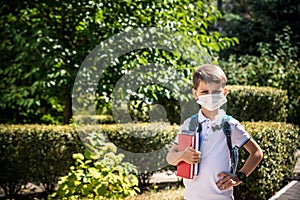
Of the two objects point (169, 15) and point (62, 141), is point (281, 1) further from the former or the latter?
point (62, 141)

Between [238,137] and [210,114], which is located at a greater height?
[210,114]

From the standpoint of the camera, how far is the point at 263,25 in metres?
15.8

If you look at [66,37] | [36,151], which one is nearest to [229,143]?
[36,151]

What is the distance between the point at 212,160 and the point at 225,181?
0.13m

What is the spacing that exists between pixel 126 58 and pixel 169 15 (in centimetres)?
100

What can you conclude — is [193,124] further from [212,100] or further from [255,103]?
[255,103]

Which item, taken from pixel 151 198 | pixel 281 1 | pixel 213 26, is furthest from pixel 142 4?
pixel 213 26

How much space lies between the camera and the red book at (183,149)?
2617 millimetres

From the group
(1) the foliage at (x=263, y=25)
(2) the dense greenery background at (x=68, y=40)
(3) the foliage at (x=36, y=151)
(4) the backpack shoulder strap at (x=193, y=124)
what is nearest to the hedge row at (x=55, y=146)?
(3) the foliage at (x=36, y=151)

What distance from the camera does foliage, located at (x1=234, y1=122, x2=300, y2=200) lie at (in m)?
5.32

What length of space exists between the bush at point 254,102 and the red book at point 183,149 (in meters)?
5.28

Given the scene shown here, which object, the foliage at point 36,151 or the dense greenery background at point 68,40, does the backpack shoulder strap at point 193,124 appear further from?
the dense greenery background at point 68,40

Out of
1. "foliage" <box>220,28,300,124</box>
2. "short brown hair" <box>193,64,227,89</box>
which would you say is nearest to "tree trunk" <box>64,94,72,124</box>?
"foliage" <box>220,28,300,124</box>

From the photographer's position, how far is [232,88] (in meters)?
7.93
